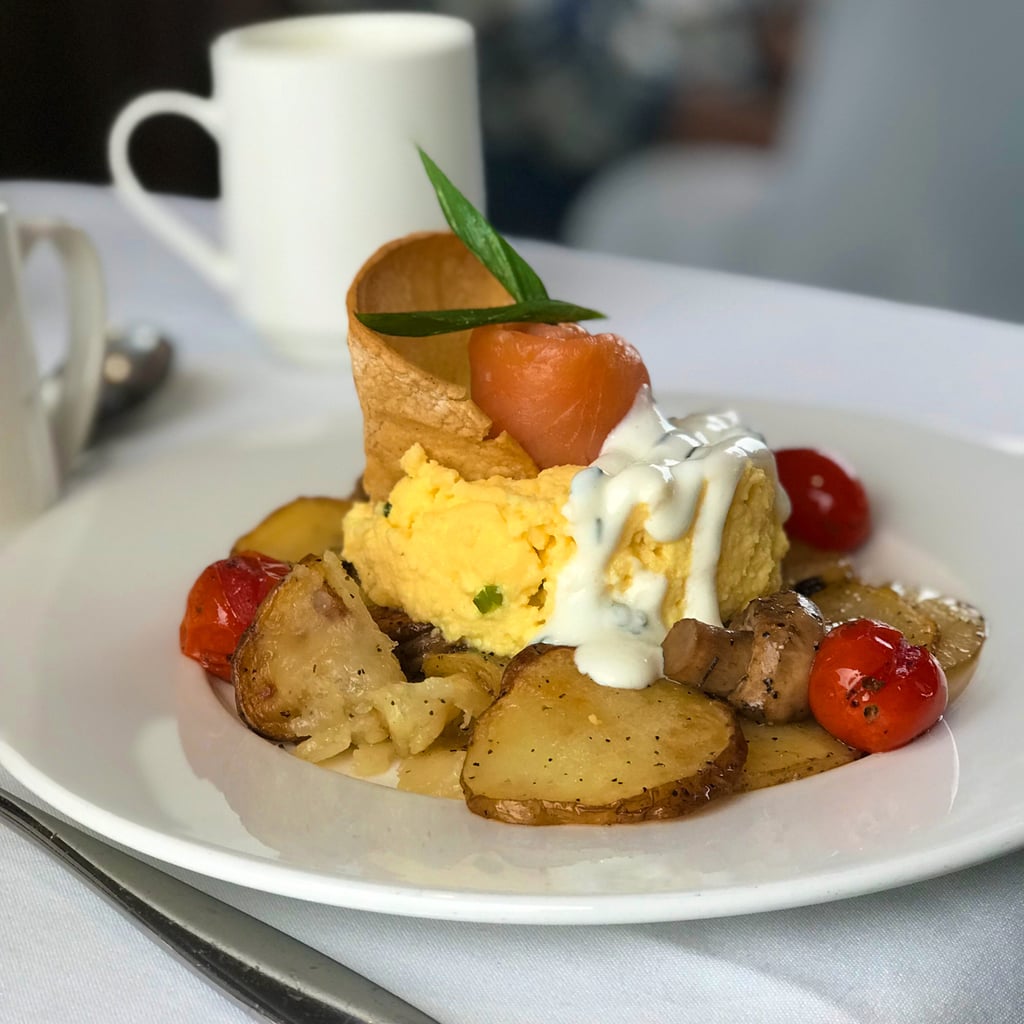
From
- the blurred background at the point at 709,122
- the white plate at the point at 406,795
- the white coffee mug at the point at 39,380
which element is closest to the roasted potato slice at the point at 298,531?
the white plate at the point at 406,795

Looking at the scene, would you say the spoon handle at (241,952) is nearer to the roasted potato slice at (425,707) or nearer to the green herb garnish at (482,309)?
the roasted potato slice at (425,707)

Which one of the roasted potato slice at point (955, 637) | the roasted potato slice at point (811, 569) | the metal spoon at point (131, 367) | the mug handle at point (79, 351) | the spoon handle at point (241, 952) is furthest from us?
the metal spoon at point (131, 367)

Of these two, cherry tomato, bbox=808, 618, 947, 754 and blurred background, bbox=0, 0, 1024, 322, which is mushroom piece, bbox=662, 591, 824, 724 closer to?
cherry tomato, bbox=808, 618, 947, 754

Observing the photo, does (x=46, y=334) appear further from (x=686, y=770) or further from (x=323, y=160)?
(x=686, y=770)

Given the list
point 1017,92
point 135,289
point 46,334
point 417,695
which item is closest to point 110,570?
point 417,695

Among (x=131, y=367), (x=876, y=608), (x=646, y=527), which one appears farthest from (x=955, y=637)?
(x=131, y=367)

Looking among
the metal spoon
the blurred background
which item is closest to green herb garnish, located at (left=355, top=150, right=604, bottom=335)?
the metal spoon
